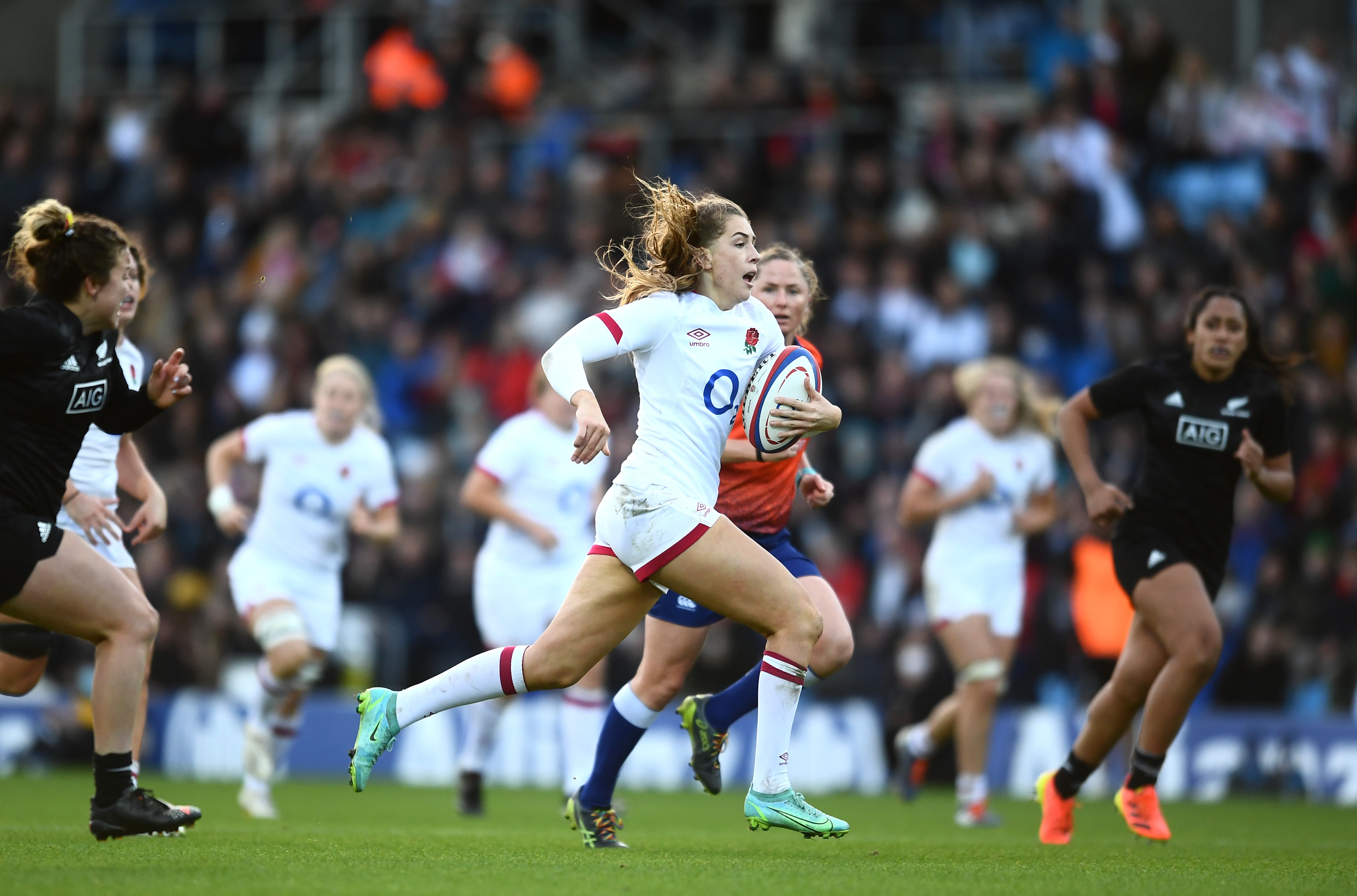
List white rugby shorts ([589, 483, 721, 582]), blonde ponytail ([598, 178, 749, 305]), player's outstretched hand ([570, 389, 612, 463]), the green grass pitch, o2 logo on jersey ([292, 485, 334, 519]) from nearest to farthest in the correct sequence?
the green grass pitch
player's outstretched hand ([570, 389, 612, 463])
white rugby shorts ([589, 483, 721, 582])
blonde ponytail ([598, 178, 749, 305])
o2 logo on jersey ([292, 485, 334, 519])

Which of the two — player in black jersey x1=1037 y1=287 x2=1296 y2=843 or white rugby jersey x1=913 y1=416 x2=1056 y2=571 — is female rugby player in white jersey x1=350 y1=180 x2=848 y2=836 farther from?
white rugby jersey x1=913 y1=416 x2=1056 y2=571

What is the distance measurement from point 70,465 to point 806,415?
9.39 ft

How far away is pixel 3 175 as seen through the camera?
2041 centimetres

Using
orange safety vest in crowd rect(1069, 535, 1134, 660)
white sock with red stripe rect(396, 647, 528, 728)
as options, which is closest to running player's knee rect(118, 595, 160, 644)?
white sock with red stripe rect(396, 647, 528, 728)

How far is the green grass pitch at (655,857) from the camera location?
5.55 m

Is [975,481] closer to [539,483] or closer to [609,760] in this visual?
[539,483]

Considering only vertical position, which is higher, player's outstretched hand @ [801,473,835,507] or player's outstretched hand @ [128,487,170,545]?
player's outstretched hand @ [801,473,835,507]

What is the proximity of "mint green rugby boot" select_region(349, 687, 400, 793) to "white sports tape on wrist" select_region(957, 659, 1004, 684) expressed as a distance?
4698mm

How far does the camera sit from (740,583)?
6.21 metres

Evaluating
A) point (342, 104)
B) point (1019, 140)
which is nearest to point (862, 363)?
point (1019, 140)

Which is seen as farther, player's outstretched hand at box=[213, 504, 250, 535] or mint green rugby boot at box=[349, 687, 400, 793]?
player's outstretched hand at box=[213, 504, 250, 535]

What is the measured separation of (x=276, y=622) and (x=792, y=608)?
4.78 m

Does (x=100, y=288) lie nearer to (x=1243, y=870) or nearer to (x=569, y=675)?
(x=569, y=675)

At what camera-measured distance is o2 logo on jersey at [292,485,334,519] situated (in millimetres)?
10383
